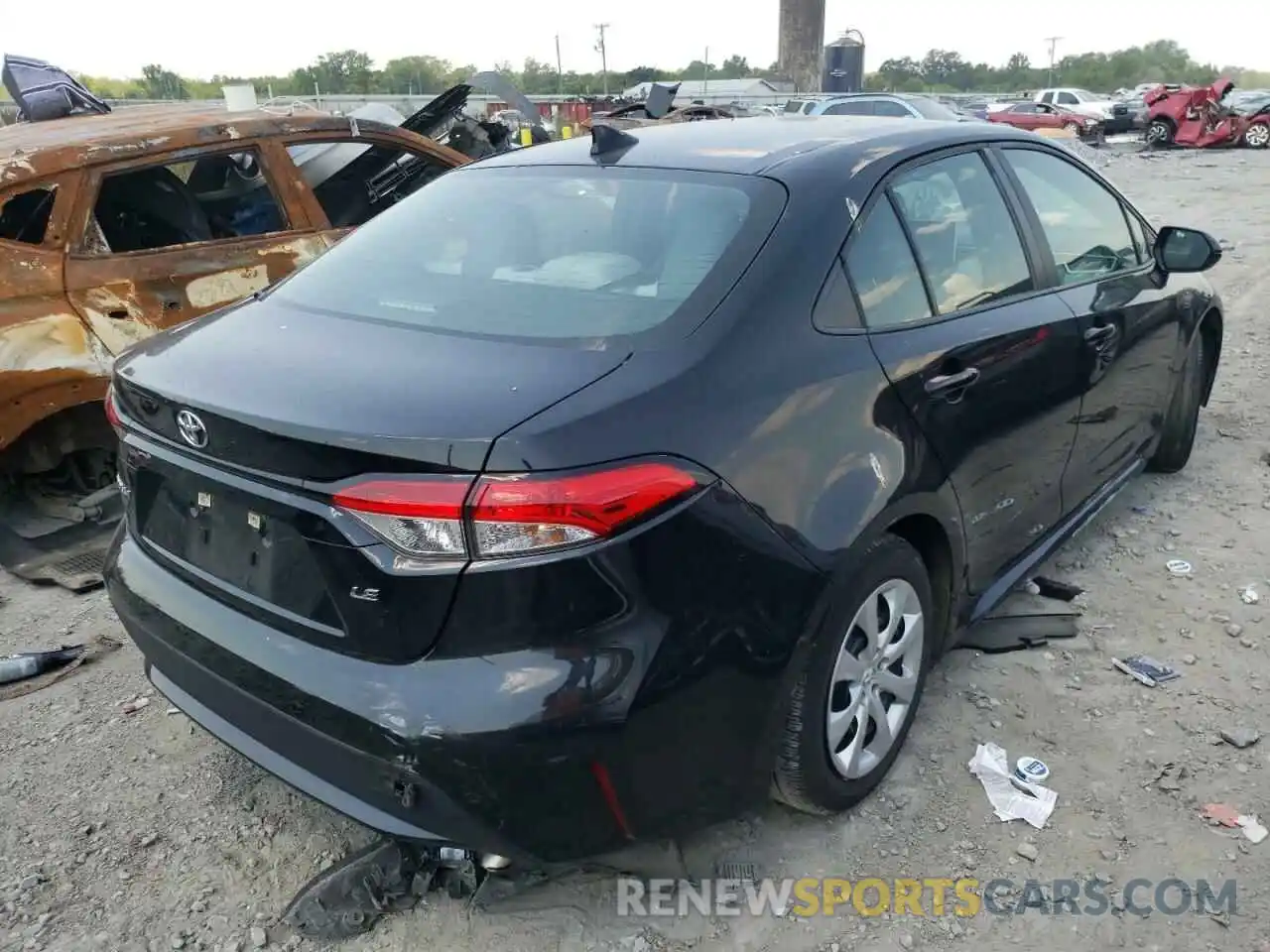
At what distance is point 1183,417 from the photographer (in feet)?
14.3

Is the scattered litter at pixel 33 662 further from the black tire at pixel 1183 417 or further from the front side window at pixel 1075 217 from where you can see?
the black tire at pixel 1183 417

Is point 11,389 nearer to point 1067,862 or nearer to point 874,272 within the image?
point 874,272

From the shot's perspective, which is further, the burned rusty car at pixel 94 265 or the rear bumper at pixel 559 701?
the burned rusty car at pixel 94 265

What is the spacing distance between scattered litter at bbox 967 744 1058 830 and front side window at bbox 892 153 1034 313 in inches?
49.0

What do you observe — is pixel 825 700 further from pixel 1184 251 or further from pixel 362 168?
pixel 362 168

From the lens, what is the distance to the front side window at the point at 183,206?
4406mm

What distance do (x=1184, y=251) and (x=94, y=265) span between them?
4324mm

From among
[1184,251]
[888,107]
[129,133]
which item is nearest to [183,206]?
[129,133]

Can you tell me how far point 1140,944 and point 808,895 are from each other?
0.72 metres

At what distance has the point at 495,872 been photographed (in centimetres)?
229

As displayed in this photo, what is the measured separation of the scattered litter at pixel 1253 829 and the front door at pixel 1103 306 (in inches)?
44.4

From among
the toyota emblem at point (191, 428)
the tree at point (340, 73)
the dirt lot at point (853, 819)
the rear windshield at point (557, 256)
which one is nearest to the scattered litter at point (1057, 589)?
the dirt lot at point (853, 819)

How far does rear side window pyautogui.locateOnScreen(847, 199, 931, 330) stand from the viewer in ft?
7.72

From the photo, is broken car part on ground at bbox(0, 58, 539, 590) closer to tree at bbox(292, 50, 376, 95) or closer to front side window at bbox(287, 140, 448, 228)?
front side window at bbox(287, 140, 448, 228)
